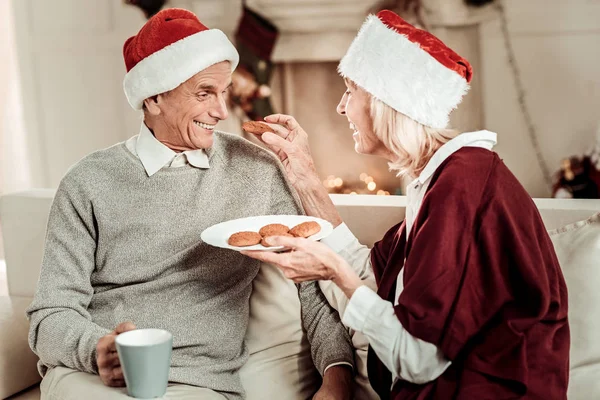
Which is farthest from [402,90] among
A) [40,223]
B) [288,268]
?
[40,223]

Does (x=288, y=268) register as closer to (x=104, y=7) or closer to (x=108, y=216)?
(x=108, y=216)

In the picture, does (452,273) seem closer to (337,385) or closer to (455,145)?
(455,145)

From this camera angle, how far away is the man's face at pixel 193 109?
1802 mm

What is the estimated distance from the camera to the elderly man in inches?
66.8

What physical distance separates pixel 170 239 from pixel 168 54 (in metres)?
0.46

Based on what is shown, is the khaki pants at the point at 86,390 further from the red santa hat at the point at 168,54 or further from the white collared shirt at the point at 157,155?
the red santa hat at the point at 168,54

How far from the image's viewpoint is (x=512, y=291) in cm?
134

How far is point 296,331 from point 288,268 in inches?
18.2

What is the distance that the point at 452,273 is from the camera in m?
1.32

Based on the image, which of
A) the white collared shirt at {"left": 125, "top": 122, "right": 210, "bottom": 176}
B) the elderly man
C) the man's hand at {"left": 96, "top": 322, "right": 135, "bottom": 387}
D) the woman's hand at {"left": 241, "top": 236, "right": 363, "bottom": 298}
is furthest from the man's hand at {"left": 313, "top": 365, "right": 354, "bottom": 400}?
the white collared shirt at {"left": 125, "top": 122, "right": 210, "bottom": 176}

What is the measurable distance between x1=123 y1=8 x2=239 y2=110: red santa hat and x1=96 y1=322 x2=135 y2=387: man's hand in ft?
2.06

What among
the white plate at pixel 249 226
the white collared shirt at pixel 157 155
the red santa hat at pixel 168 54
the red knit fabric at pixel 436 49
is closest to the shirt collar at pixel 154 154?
the white collared shirt at pixel 157 155

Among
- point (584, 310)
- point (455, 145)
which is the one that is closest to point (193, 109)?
point (455, 145)

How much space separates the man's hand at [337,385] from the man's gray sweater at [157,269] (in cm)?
3
